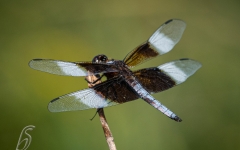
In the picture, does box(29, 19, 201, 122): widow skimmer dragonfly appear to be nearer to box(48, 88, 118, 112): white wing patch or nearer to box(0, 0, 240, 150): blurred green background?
box(48, 88, 118, 112): white wing patch

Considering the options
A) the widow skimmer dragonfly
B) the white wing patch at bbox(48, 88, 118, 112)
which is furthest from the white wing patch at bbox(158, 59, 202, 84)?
the white wing patch at bbox(48, 88, 118, 112)

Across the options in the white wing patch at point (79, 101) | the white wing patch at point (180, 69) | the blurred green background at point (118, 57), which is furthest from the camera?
the blurred green background at point (118, 57)

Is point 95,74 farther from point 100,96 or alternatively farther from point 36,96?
point 36,96

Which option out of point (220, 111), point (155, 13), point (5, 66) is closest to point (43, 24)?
point (5, 66)

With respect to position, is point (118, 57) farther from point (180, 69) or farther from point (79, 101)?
point (79, 101)

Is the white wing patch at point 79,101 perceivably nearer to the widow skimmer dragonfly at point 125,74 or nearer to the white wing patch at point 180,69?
the widow skimmer dragonfly at point 125,74

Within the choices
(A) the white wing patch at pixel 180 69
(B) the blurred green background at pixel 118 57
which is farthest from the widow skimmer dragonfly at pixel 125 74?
(B) the blurred green background at pixel 118 57
